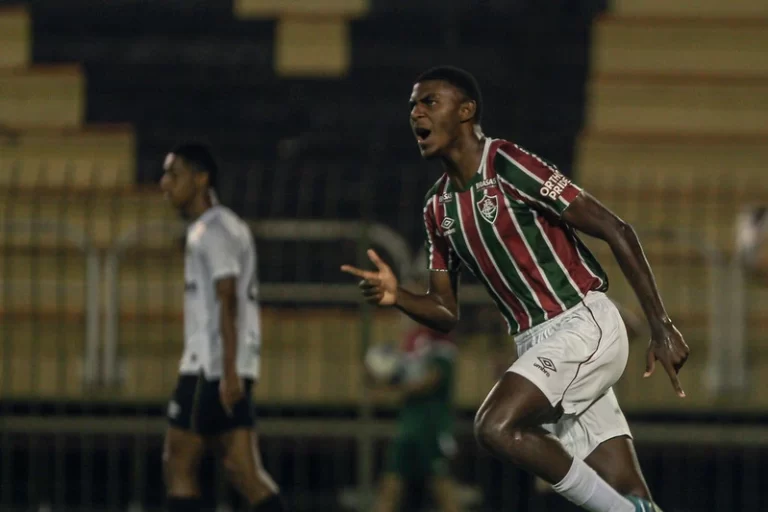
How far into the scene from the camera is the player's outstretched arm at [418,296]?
5273 millimetres

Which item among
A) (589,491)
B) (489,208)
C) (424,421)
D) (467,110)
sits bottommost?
(424,421)

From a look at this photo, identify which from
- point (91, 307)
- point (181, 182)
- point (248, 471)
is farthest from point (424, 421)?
point (91, 307)

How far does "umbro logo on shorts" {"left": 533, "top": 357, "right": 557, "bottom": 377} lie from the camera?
4.98 metres

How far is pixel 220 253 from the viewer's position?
675 centimetres

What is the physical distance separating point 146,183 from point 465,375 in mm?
2985

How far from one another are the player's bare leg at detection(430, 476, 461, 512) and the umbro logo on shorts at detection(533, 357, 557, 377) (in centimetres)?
398

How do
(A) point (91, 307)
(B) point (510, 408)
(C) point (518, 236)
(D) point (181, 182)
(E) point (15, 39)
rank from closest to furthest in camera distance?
(B) point (510, 408) → (C) point (518, 236) → (D) point (181, 182) → (A) point (91, 307) → (E) point (15, 39)

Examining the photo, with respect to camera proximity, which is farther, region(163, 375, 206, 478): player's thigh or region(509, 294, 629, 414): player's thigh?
region(163, 375, 206, 478): player's thigh

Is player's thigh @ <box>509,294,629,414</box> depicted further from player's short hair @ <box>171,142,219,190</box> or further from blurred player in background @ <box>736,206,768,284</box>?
blurred player in background @ <box>736,206,768,284</box>

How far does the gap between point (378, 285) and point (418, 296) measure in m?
0.29

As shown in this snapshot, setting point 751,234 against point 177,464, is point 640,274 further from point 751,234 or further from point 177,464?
point 751,234

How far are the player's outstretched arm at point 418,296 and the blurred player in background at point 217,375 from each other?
4.50ft

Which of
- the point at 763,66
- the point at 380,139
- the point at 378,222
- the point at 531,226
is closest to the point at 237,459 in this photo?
the point at 531,226

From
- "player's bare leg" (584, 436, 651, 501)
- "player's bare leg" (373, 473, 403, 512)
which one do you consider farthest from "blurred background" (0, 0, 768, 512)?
"player's bare leg" (584, 436, 651, 501)
